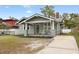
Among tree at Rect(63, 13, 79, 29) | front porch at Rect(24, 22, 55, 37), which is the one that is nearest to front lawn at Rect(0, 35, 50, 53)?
front porch at Rect(24, 22, 55, 37)

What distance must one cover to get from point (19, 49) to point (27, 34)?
0.24 meters

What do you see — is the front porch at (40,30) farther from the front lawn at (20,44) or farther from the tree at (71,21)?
the tree at (71,21)

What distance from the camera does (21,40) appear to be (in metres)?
4.31

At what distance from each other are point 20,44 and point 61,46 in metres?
0.57

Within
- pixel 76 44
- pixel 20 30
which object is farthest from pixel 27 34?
pixel 76 44

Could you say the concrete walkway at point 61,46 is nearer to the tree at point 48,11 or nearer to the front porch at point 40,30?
the front porch at point 40,30

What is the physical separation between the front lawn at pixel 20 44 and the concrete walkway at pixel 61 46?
79mm

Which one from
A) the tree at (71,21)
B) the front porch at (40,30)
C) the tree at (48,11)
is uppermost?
the tree at (48,11)

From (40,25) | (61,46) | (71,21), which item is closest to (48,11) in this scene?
(40,25)

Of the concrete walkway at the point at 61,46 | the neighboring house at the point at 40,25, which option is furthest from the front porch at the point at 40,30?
the concrete walkway at the point at 61,46

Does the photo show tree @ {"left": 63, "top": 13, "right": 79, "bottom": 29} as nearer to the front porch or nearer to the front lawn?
the front porch

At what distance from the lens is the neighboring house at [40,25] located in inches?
169

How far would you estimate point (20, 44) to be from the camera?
4.32m

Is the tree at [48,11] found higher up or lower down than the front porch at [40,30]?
higher up
